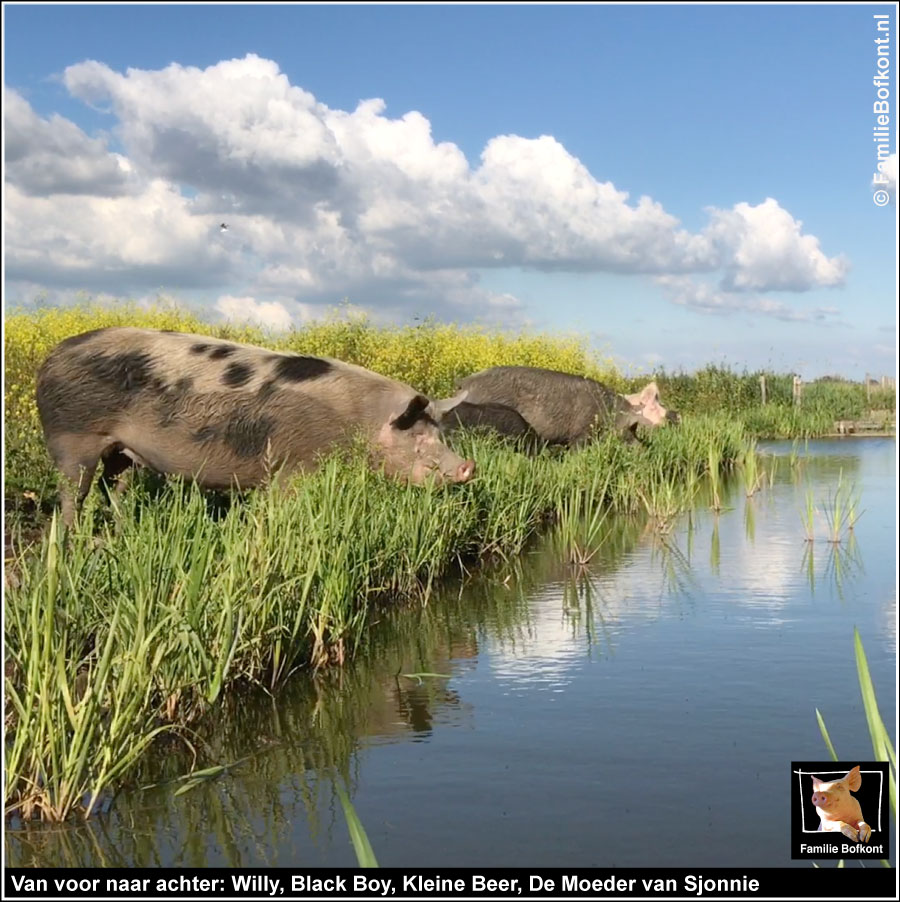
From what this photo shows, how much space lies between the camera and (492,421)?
12.3 meters

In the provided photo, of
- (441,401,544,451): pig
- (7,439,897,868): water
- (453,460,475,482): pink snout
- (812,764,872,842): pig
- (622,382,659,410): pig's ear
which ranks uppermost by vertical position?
(622,382,659,410): pig's ear

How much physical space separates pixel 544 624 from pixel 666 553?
2583mm

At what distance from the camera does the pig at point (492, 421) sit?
11656 mm

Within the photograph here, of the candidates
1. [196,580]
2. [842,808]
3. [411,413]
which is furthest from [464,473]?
[842,808]

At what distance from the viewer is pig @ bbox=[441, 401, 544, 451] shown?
11.7 metres

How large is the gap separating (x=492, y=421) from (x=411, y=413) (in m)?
4.85

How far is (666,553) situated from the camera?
8.40 meters

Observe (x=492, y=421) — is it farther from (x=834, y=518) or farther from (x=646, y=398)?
(x=646, y=398)

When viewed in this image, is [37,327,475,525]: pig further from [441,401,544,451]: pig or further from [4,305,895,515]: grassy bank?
[441,401,544,451]: pig

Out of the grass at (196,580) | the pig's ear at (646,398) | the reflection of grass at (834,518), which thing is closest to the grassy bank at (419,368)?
the grass at (196,580)

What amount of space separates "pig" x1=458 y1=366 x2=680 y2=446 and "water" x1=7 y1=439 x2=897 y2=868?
6.96 meters

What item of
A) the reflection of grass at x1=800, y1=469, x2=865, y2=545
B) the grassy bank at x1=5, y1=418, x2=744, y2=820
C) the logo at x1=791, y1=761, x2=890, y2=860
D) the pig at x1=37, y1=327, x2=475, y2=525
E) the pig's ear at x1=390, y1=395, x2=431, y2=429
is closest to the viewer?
the logo at x1=791, y1=761, x2=890, y2=860

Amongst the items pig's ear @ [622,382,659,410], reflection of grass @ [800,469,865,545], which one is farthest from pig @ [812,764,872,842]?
pig's ear @ [622,382,659,410]
